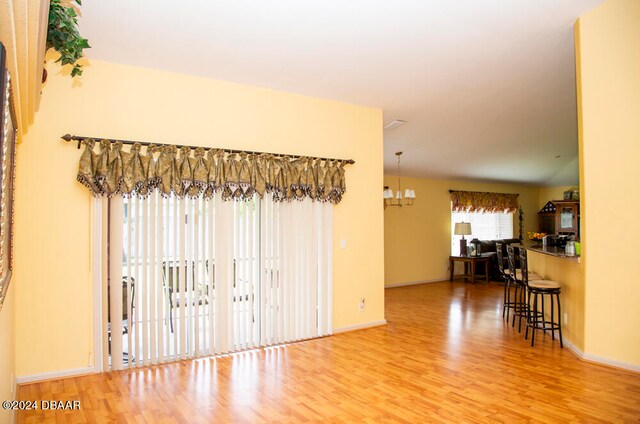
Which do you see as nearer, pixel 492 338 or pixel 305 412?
pixel 305 412

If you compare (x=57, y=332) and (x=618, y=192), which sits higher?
(x=618, y=192)

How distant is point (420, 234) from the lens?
9273 millimetres

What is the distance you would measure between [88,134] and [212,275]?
69.9 inches

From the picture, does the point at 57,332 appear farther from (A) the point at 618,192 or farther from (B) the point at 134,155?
(A) the point at 618,192

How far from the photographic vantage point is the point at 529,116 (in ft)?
20.4

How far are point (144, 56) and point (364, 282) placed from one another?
358 cm

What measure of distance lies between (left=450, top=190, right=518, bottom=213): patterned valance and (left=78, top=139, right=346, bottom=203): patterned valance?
5948 mm

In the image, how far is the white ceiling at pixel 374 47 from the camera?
3.11 meters

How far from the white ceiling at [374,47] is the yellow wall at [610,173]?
324 mm

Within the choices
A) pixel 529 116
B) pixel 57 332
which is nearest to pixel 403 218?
pixel 529 116

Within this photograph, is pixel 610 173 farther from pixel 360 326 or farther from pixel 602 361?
pixel 360 326

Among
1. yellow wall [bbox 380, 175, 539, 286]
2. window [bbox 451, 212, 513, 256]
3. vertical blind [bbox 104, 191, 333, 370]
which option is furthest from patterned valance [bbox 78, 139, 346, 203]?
window [bbox 451, 212, 513, 256]

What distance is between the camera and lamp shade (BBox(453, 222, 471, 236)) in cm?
960

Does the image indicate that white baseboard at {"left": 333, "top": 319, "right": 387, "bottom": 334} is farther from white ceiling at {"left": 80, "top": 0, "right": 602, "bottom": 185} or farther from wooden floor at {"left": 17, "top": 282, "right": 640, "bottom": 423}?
white ceiling at {"left": 80, "top": 0, "right": 602, "bottom": 185}
